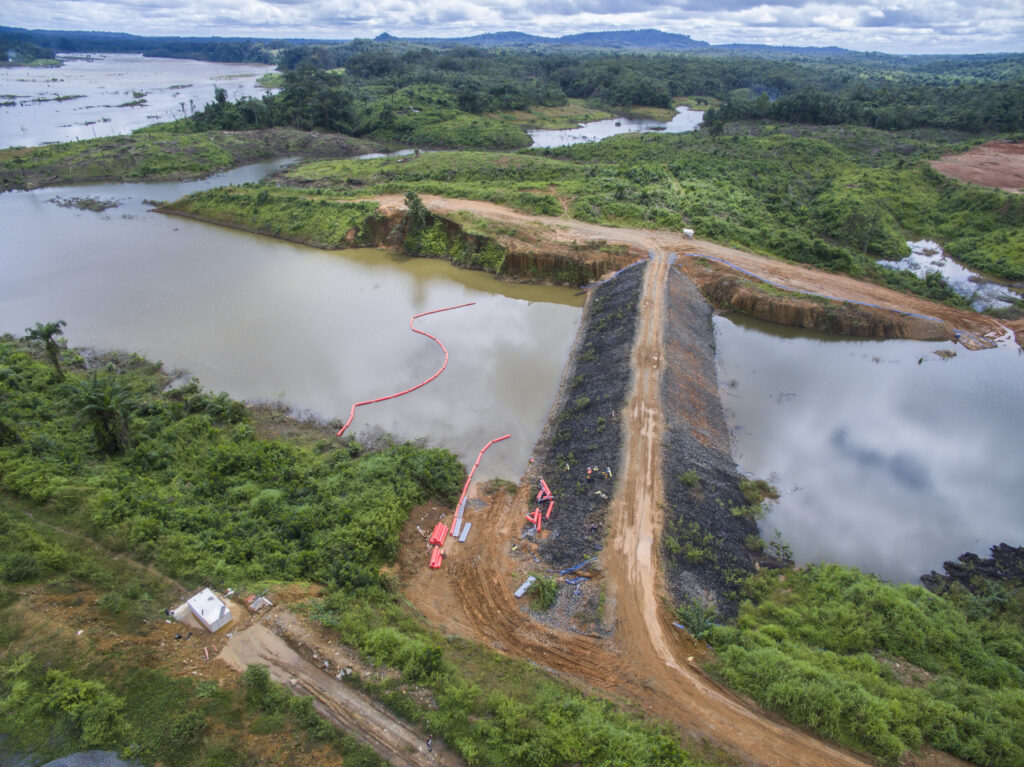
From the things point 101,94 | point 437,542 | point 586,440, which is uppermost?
point 101,94

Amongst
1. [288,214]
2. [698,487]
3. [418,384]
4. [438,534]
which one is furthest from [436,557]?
[288,214]

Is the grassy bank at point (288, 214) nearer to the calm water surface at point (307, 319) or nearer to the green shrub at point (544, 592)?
the calm water surface at point (307, 319)

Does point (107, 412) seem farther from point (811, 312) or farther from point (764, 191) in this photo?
point (764, 191)

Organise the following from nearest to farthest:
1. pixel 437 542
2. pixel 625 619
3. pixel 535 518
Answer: pixel 625 619, pixel 437 542, pixel 535 518

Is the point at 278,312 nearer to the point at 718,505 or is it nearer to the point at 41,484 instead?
the point at 41,484

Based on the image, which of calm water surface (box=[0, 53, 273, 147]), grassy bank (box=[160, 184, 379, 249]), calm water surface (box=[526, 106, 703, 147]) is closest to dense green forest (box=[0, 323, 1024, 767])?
grassy bank (box=[160, 184, 379, 249])

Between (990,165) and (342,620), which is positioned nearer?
(342,620)

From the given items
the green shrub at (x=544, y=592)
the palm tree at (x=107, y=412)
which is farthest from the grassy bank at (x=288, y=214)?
the green shrub at (x=544, y=592)
